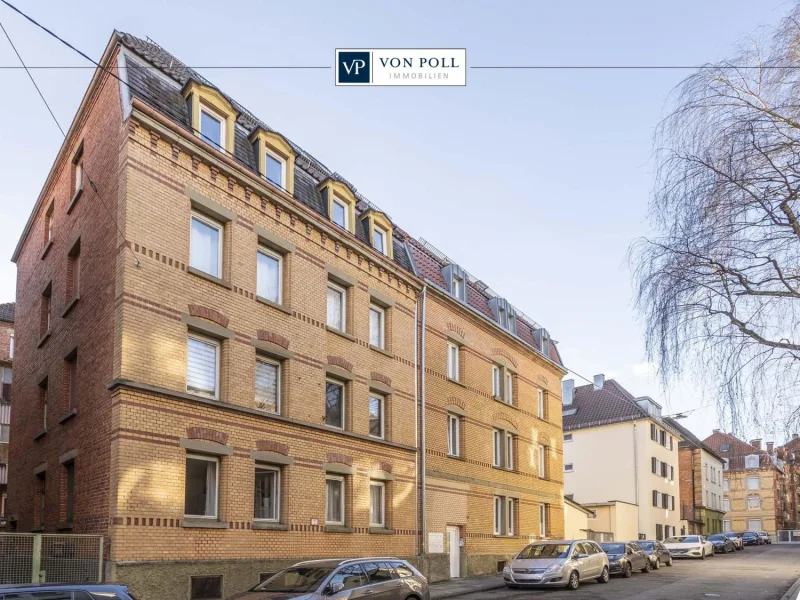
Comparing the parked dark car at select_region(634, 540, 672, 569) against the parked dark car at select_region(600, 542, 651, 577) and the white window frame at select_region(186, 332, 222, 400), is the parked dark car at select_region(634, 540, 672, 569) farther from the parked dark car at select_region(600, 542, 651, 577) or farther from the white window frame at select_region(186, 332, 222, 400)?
the white window frame at select_region(186, 332, 222, 400)

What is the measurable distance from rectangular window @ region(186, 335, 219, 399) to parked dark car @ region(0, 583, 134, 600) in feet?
30.1

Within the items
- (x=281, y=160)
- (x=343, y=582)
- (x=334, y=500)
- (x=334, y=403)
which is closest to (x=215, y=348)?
(x=334, y=403)

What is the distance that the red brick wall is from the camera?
16.2m

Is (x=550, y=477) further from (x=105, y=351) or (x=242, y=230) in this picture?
(x=105, y=351)

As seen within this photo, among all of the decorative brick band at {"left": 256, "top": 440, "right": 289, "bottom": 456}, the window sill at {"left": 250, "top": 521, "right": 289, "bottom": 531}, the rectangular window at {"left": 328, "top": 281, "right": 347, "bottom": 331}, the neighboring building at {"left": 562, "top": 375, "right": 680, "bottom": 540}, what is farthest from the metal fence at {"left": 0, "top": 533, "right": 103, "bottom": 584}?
the neighboring building at {"left": 562, "top": 375, "right": 680, "bottom": 540}

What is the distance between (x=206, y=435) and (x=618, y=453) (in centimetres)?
4012

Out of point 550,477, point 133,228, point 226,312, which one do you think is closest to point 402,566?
point 226,312

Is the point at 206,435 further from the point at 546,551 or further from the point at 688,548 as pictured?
the point at 688,548

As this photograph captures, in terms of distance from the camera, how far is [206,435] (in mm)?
16875

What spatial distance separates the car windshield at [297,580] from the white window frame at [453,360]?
1492cm

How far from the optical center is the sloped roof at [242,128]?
17.5 m

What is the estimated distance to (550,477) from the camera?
114ft

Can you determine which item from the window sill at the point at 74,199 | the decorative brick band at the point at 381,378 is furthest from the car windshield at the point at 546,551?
the window sill at the point at 74,199

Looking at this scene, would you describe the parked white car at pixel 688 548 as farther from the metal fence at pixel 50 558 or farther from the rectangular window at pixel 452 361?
the metal fence at pixel 50 558
